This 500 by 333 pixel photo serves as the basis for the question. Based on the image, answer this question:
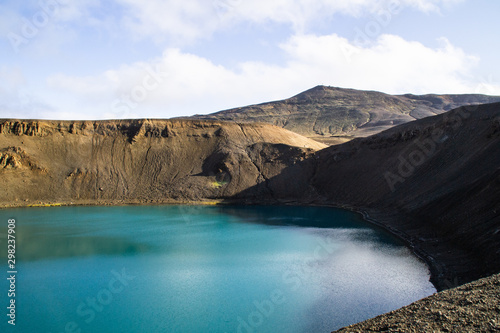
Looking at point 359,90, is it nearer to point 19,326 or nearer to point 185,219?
point 185,219

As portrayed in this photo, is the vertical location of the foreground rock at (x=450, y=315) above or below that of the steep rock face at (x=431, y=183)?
below

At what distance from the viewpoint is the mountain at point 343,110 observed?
115500 mm

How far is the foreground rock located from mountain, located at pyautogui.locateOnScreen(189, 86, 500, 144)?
9656 centimetres

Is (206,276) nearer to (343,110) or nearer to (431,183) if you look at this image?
(431,183)

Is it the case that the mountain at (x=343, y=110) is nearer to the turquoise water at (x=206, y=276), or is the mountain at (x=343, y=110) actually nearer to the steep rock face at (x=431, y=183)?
the steep rock face at (x=431, y=183)

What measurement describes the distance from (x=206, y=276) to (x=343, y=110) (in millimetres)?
114983

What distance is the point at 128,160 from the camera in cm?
5653

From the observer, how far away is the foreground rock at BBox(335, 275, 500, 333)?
9.33 metres

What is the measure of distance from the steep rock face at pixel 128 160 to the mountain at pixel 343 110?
181ft

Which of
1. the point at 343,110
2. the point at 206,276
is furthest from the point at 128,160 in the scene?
the point at 343,110

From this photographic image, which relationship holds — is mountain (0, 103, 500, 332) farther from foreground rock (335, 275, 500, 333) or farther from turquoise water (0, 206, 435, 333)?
foreground rock (335, 275, 500, 333)

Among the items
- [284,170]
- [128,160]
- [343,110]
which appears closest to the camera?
[284,170]

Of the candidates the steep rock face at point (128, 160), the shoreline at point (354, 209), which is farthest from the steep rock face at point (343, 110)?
the shoreline at point (354, 209)

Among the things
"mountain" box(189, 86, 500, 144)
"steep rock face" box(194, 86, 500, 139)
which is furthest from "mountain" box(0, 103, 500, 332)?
"steep rock face" box(194, 86, 500, 139)
